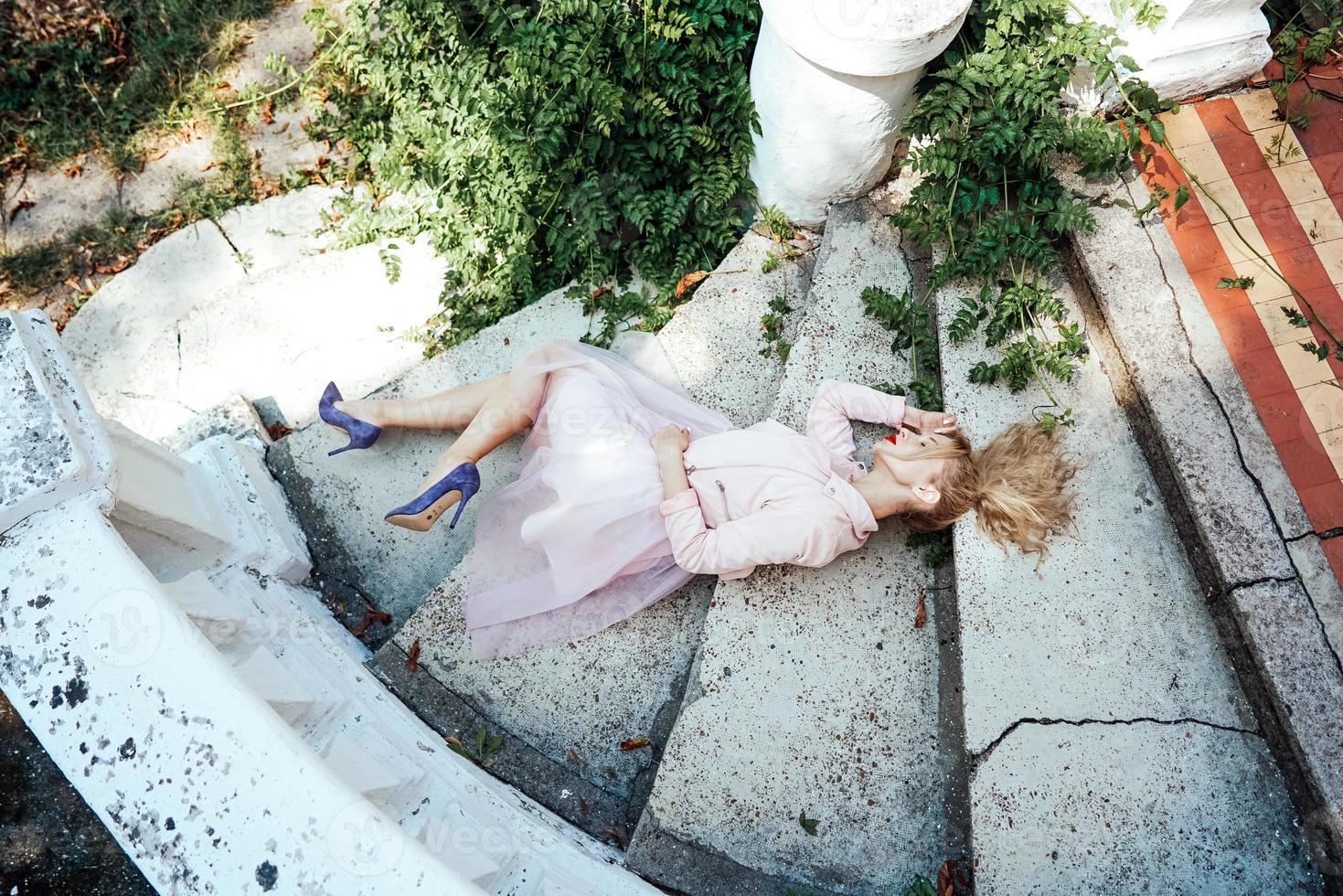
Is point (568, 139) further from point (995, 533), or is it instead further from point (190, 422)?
point (995, 533)

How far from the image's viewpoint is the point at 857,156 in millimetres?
3629

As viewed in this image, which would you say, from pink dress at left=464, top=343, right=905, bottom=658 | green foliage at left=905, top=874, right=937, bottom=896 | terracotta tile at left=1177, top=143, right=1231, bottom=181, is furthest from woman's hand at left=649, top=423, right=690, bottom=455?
terracotta tile at left=1177, top=143, right=1231, bottom=181

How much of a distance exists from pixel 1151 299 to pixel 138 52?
5.34 meters

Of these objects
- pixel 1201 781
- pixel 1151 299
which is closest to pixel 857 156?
pixel 1151 299

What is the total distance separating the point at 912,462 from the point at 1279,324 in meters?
1.39

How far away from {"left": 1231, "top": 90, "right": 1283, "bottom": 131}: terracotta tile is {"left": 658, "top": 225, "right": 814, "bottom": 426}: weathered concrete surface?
1.77m

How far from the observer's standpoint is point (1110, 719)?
2.70 metres

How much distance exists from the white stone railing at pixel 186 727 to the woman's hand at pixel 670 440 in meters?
1.28

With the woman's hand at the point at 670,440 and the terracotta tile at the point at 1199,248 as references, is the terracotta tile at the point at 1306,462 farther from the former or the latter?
the woman's hand at the point at 670,440

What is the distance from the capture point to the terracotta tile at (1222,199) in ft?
10.7

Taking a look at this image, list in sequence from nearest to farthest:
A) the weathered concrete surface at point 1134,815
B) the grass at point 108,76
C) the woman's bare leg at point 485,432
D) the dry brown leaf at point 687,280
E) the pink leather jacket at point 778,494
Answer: the weathered concrete surface at point 1134,815, the pink leather jacket at point 778,494, the woman's bare leg at point 485,432, the dry brown leaf at point 687,280, the grass at point 108,76

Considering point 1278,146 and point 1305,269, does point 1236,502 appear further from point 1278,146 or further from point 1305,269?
point 1278,146

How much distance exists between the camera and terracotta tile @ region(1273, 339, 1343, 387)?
2.98 meters

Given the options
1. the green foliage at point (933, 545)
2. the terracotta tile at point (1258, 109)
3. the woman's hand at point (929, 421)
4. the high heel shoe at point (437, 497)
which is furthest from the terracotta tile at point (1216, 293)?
the high heel shoe at point (437, 497)
